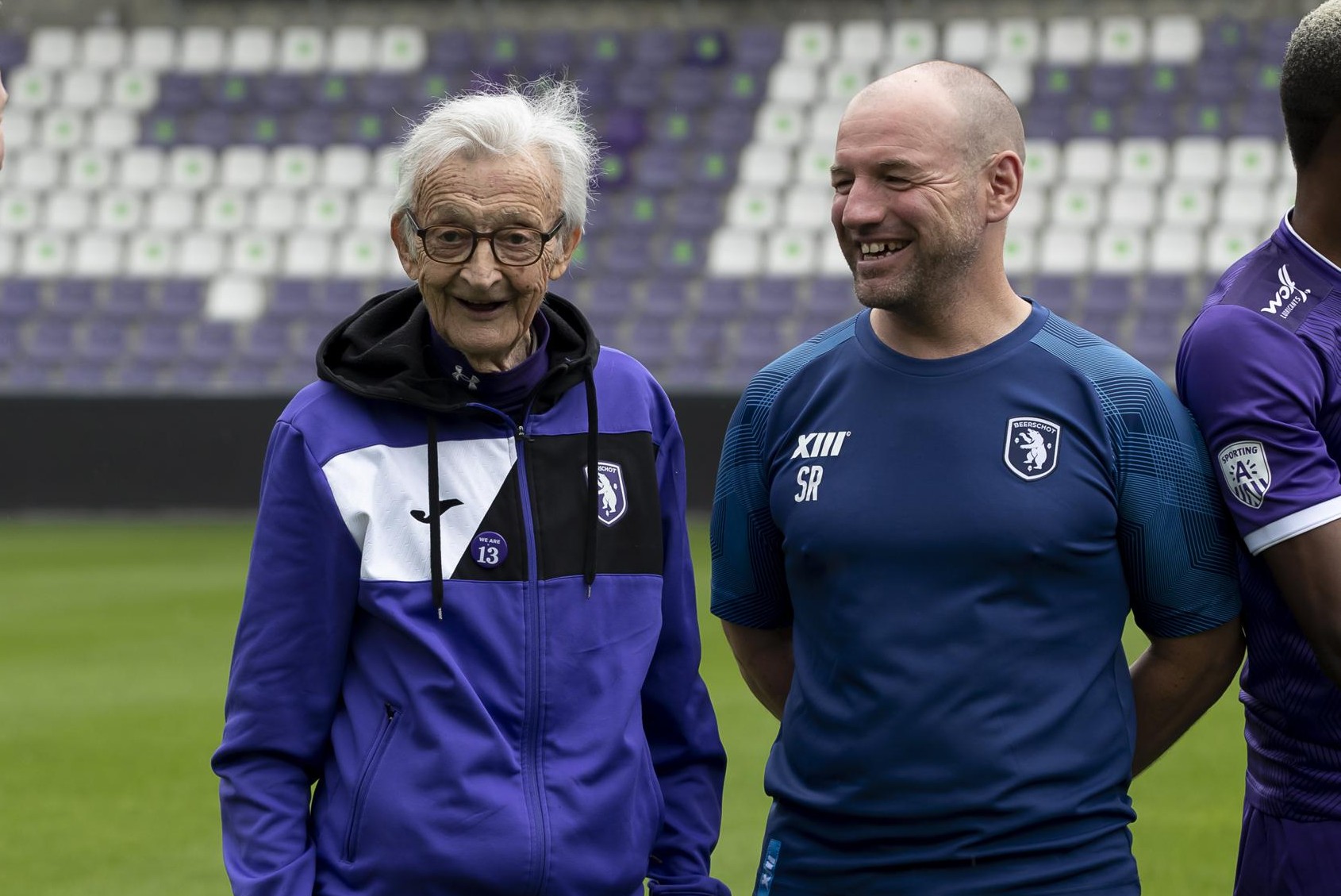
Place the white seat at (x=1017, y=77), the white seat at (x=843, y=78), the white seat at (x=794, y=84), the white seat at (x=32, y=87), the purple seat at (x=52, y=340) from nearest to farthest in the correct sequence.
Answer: the purple seat at (x=52, y=340) < the white seat at (x=1017, y=77) < the white seat at (x=843, y=78) < the white seat at (x=794, y=84) < the white seat at (x=32, y=87)

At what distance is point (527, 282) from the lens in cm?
233

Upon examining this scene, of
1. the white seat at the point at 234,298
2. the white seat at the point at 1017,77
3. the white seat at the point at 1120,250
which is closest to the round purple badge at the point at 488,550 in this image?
the white seat at the point at 1120,250

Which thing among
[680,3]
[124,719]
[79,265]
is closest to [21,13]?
[79,265]

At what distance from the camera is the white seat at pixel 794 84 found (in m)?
18.2

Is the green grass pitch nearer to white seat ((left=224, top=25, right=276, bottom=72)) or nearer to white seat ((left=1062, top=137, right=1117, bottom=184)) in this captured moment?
white seat ((left=1062, top=137, right=1117, bottom=184))

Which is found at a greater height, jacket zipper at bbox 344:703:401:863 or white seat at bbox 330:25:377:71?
white seat at bbox 330:25:377:71

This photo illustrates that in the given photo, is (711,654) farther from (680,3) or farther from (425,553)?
(680,3)

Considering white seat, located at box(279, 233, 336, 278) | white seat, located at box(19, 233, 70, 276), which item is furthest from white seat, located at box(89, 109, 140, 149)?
white seat, located at box(279, 233, 336, 278)

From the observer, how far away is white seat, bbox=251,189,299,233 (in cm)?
1831

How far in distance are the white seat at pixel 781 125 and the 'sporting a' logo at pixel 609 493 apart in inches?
626

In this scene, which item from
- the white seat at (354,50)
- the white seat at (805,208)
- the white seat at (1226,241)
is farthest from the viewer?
the white seat at (354,50)

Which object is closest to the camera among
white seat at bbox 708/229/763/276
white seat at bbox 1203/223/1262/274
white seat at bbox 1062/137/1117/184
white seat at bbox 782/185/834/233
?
white seat at bbox 1203/223/1262/274

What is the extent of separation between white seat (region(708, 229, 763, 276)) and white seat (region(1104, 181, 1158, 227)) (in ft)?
11.5

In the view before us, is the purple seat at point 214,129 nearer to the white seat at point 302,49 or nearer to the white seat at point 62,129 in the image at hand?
the white seat at point 302,49
